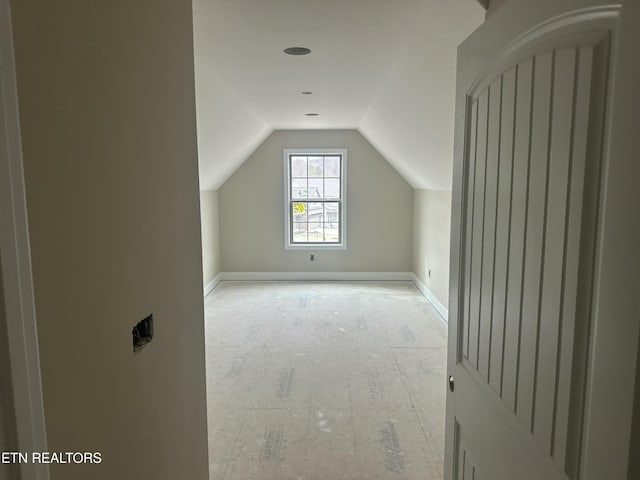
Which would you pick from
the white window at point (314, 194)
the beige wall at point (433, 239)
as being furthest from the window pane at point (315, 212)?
the beige wall at point (433, 239)

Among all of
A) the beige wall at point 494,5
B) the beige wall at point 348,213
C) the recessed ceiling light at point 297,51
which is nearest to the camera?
the beige wall at point 494,5

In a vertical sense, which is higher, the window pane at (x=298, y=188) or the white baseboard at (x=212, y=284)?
the window pane at (x=298, y=188)

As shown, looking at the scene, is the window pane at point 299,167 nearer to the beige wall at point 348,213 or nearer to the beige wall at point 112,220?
the beige wall at point 348,213

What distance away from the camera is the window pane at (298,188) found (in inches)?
272

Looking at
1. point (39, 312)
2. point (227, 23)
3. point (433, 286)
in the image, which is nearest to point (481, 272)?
point (39, 312)

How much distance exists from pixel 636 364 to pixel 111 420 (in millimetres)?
1105

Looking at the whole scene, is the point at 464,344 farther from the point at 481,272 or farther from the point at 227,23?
the point at 227,23

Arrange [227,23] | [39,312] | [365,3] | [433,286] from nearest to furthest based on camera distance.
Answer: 1. [39,312]
2. [365,3]
3. [227,23]
4. [433,286]

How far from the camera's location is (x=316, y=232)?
23.0 ft

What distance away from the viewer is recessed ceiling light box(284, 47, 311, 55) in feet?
8.81

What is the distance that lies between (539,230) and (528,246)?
0.20ft

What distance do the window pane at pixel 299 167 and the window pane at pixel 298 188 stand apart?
8 centimetres

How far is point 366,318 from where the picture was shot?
501cm

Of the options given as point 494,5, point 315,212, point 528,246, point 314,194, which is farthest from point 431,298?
point 528,246
